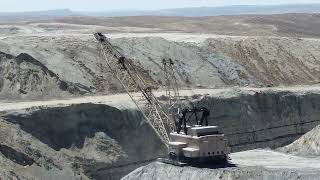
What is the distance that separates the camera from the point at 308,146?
129 ft

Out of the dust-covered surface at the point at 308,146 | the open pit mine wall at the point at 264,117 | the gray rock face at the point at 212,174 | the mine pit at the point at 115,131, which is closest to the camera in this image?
the gray rock face at the point at 212,174

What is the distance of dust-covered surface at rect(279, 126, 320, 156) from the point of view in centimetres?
3850

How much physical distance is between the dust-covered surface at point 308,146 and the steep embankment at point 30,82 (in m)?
20.6

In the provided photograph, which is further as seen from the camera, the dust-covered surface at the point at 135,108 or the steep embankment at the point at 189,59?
the steep embankment at the point at 189,59

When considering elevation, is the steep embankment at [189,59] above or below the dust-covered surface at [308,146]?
above

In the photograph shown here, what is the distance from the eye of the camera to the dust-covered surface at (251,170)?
101 ft

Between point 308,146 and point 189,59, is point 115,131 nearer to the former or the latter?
point 308,146

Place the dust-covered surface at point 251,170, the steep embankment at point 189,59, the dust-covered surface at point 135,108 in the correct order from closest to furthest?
1. the dust-covered surface at point 251,170
2. the dust-covered surface at point 135,108
3. the steep embankment at point 189,59

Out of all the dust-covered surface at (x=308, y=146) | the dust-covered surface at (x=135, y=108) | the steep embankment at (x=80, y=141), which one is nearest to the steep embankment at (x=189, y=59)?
the dust-covered surface at (x=135, y=108)

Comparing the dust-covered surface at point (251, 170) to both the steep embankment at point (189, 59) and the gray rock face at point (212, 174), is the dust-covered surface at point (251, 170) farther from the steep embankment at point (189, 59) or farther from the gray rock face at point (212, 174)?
the steep embankment at point (189, 59)

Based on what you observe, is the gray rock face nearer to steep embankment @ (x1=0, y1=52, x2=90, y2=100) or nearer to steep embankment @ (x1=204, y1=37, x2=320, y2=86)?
steep embankment @ (x1=0, y1=52, x2=90, y2=100)

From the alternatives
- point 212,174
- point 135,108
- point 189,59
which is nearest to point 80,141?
point 135,108

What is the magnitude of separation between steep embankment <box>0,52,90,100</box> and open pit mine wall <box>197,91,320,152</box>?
1091cm

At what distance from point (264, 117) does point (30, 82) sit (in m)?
18.7
